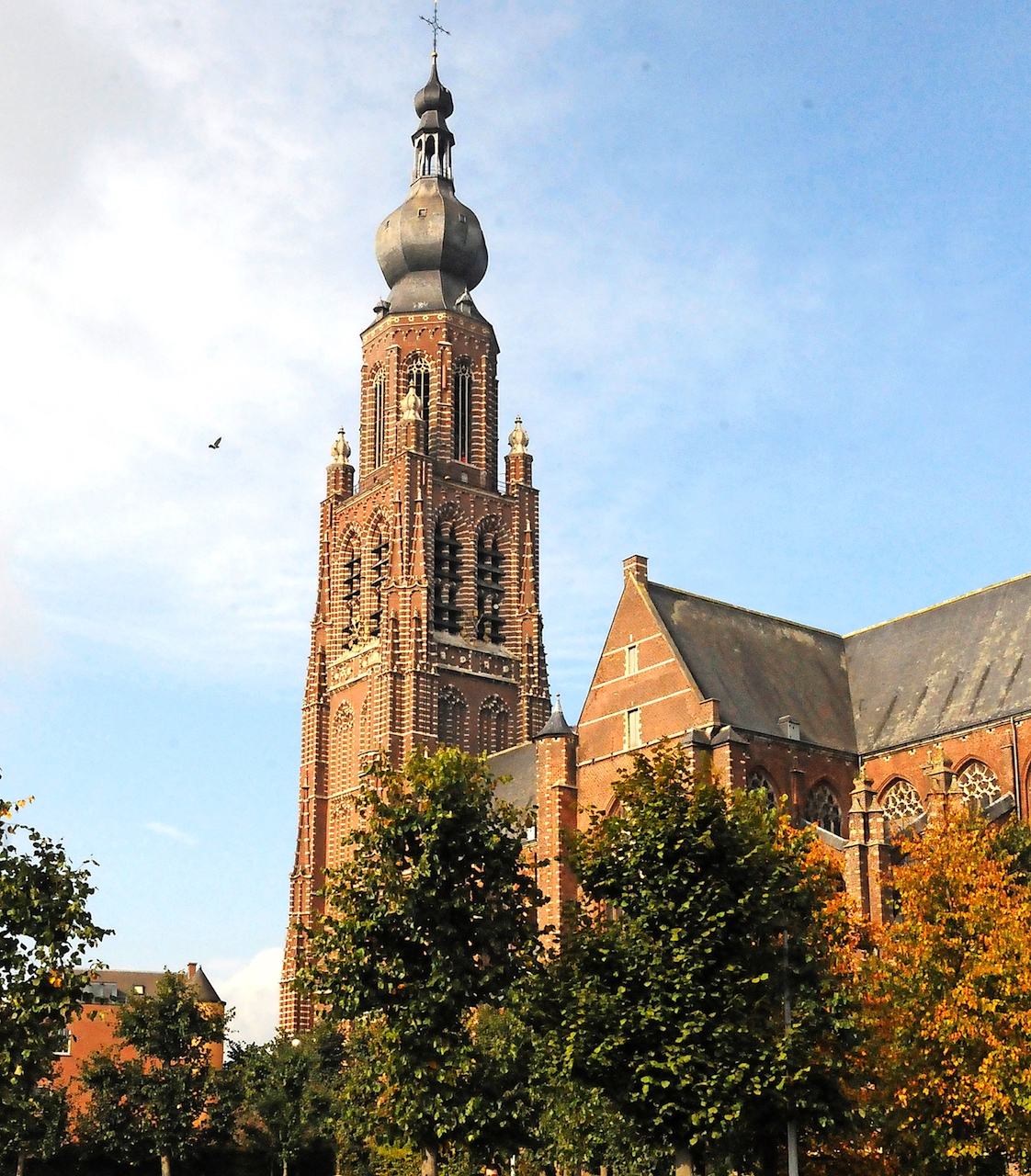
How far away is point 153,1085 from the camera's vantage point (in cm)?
6775

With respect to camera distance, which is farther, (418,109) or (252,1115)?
(418,109)

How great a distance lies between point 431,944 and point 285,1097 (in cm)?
3679

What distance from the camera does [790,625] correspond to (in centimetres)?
7044

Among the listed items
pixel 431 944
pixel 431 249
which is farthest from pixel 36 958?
pixel 431 249

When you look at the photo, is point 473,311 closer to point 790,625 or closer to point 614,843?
point 790,625

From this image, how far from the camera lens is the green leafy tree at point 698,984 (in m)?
33.4

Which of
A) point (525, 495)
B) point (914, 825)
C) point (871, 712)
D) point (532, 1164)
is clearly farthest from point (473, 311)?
point (532, 1164)

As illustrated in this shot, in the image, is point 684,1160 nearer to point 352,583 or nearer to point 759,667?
point 759,667

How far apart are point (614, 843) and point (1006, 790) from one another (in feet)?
93.4

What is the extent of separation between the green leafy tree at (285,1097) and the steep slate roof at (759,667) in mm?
24824

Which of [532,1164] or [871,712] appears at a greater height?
[871,712]

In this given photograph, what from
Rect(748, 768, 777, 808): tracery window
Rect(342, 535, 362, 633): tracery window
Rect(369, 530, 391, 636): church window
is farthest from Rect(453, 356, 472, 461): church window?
Rect(748, 768, 777, 808): tracery window

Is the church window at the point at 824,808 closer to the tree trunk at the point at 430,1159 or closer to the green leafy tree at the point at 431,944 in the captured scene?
the green leafy tree at the point at 431,944

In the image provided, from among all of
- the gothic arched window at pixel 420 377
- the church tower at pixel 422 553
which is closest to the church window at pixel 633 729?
the church tower at pixel 422 553
